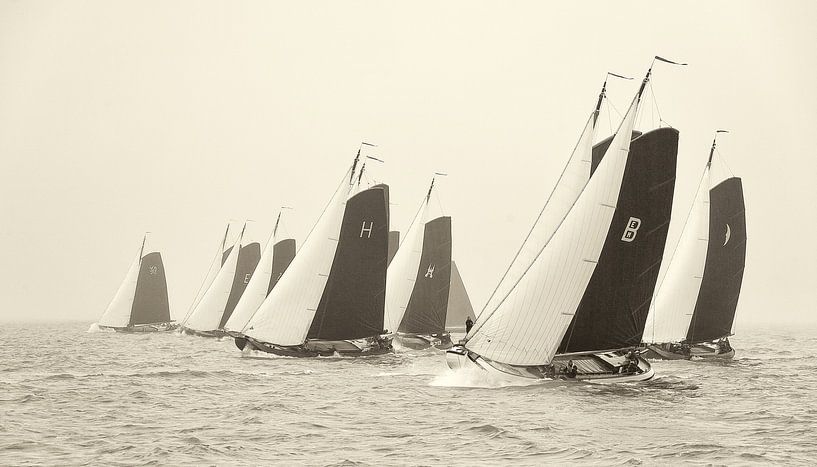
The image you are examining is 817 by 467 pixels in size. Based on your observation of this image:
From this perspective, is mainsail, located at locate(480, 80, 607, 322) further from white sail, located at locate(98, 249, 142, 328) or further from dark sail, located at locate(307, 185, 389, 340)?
white sail, located at locate(98, 249, 142, 328)

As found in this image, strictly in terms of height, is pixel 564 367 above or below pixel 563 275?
below

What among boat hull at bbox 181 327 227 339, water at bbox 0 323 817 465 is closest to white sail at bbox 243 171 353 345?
water at bbox 0 323 817 465

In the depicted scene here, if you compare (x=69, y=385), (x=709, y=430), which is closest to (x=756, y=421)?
(x=709, y=430)

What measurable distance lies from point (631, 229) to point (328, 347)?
23.5 metres

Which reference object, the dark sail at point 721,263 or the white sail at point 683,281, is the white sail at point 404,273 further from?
the dark sail at point 721,263

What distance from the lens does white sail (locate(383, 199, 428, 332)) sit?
231 feet

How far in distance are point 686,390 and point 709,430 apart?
10222 mm

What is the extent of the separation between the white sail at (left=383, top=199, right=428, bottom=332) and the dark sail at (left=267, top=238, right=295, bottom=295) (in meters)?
16.1

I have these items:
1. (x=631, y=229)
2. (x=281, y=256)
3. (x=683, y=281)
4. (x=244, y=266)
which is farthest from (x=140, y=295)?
(x=631, y=229)

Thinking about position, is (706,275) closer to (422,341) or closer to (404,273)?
(422,341)

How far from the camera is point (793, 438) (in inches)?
1011

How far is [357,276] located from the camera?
56469mm

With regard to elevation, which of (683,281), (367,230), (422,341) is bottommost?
(422,341)

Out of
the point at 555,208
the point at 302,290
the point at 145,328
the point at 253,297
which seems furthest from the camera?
the point at 145,328
